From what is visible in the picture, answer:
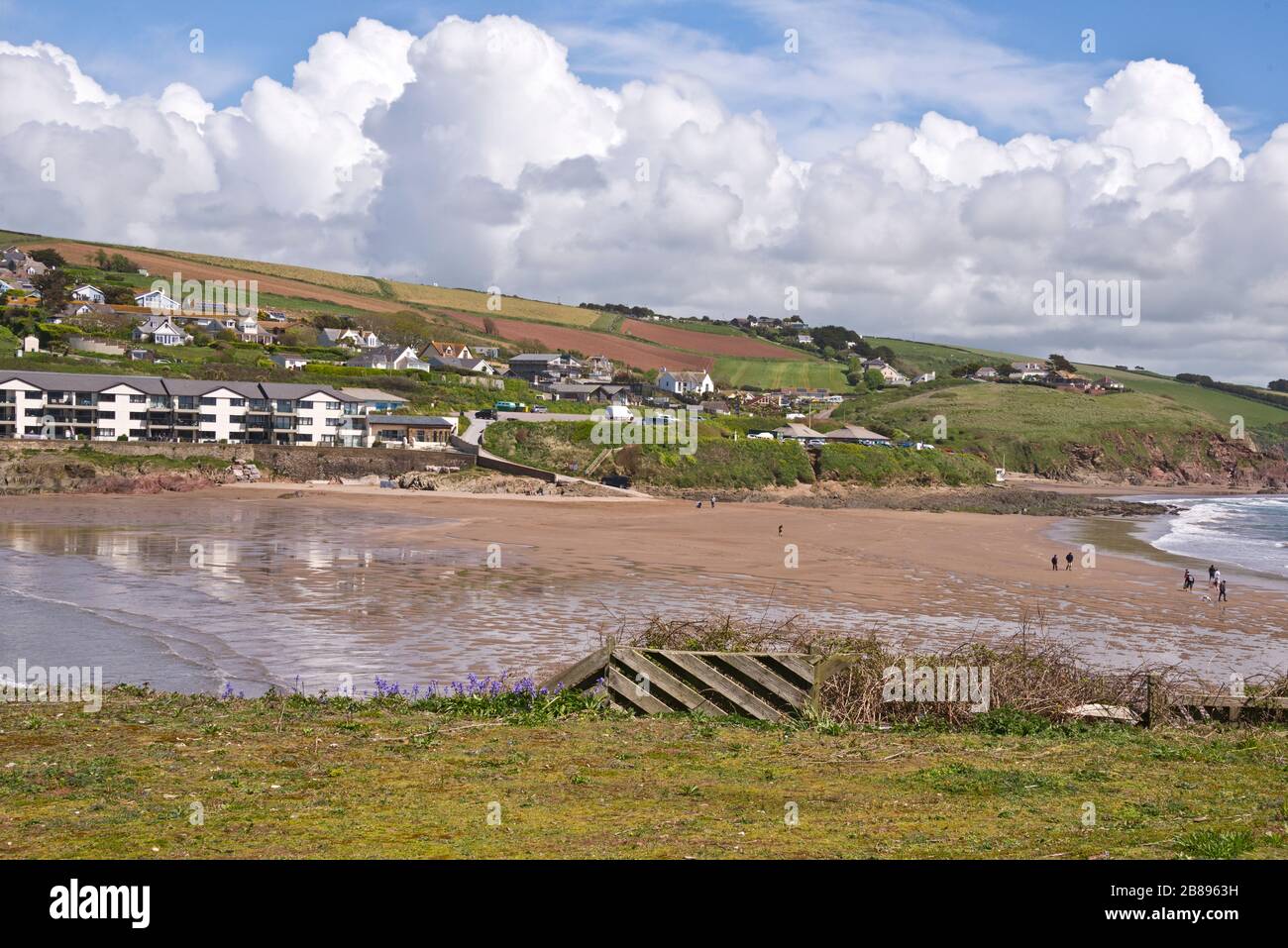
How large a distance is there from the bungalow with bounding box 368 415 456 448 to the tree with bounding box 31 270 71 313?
5647 centimetres

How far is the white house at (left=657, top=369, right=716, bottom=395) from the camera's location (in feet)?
485

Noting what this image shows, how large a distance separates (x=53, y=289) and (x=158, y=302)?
12377 millimetres

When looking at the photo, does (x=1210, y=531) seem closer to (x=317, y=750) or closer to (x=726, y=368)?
(x=317, y=750)

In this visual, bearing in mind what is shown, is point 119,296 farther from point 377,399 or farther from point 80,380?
point 377,399

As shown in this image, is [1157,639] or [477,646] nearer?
[477,646]

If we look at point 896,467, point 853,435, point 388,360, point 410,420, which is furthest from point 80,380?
point 853,435

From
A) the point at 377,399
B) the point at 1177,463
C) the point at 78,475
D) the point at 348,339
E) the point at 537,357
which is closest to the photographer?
the point at 78,475

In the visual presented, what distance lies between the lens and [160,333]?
398 feet

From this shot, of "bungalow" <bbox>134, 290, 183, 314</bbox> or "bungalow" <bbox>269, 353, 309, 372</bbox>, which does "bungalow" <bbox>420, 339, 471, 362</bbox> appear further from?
"bungalow" <bbox>134, 290, 183, 314</bbox>

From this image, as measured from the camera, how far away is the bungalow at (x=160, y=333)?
120125mm

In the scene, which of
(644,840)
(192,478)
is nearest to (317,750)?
(644,840)

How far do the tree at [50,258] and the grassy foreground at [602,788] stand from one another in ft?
571
